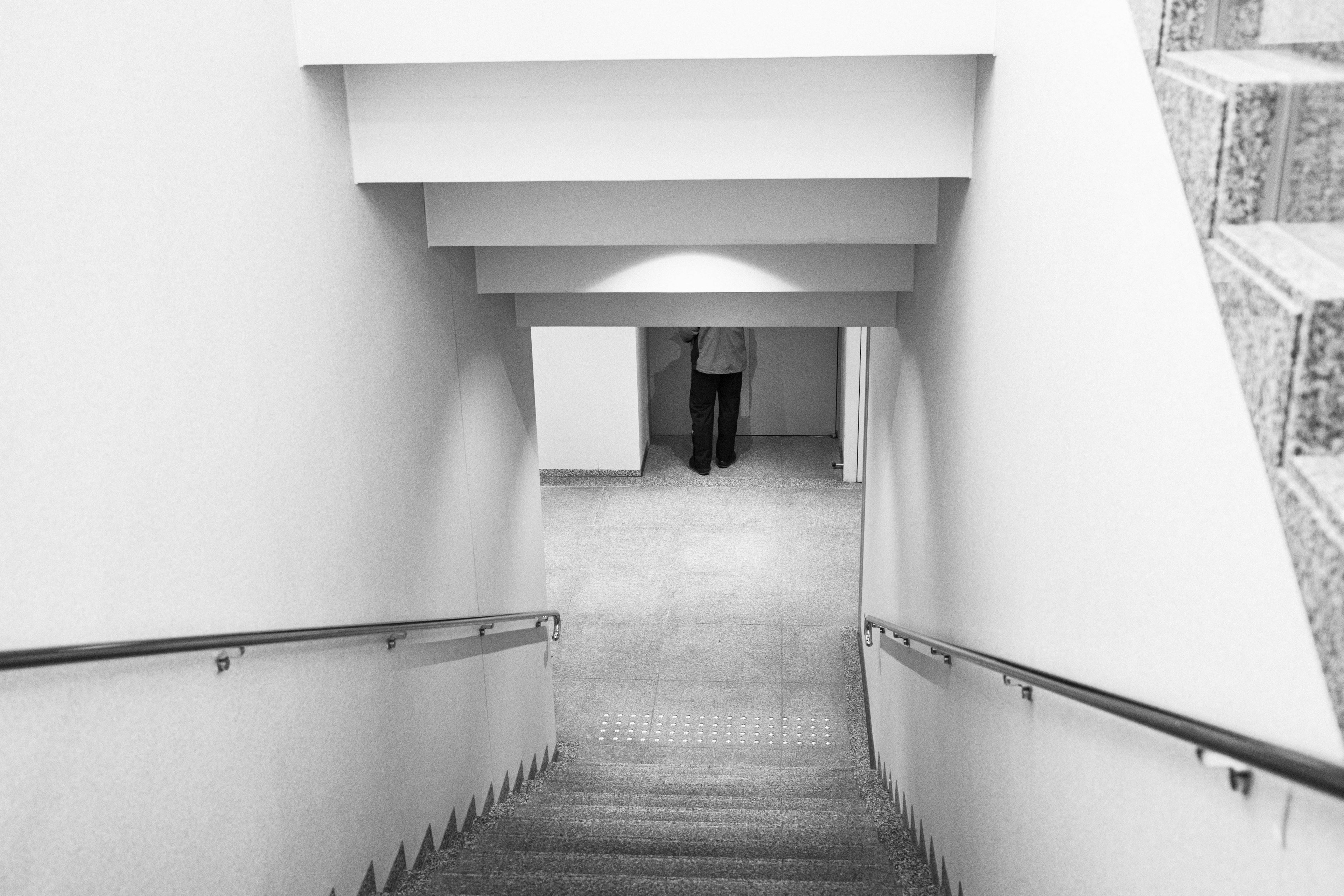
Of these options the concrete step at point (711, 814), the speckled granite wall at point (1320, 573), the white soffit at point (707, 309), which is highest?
the speckled granite wall at point (1320, 573)

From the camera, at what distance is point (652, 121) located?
314cm

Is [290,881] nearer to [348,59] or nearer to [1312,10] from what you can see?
[348,59]

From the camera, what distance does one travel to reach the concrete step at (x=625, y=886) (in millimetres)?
3654

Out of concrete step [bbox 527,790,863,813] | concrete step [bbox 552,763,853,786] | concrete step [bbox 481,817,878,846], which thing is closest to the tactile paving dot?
concrete step [bbox 552,763,853,786]

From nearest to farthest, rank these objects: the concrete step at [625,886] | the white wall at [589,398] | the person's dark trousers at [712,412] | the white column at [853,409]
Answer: the concrete step at [625,886] < the white column at [853,409] < the white wall at [589,398] < the person's dark trousers at [712,412]

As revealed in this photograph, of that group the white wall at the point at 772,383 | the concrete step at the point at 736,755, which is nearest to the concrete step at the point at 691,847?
the concrete step at the point at 736,755

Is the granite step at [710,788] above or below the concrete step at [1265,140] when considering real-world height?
below

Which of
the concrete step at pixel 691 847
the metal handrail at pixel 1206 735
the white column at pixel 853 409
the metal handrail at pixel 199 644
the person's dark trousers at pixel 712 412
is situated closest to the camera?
the metal handrail at pixel 1206 735

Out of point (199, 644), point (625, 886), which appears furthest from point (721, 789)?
point (199, 644)

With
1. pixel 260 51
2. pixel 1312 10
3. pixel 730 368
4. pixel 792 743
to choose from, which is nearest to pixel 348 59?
pixel 260 51

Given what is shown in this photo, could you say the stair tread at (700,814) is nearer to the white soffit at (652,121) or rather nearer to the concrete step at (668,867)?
the concrete step at (668,867)

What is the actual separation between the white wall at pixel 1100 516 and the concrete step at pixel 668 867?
1.80ft

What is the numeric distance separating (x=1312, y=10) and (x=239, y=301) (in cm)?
211

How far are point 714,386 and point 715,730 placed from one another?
4453 mm
